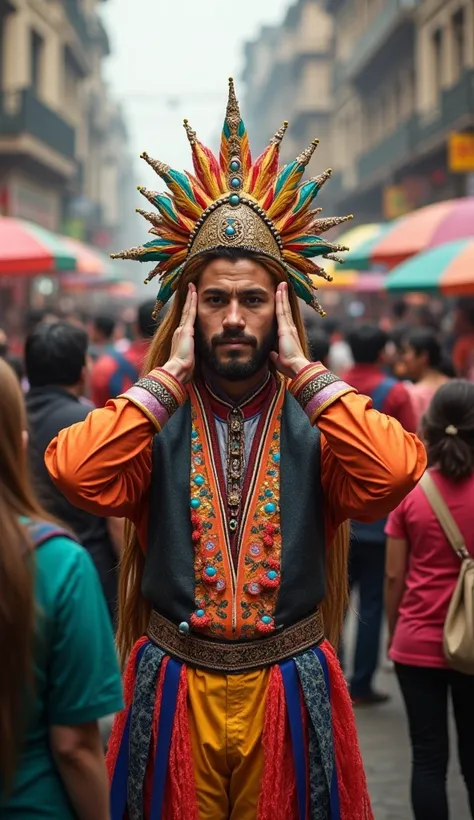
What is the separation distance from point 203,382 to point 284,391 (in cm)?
23

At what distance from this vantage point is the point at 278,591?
316 centimetres

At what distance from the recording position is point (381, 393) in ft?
22.6

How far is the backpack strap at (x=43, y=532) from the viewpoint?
2381mm

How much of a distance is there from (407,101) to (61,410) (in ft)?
93.0

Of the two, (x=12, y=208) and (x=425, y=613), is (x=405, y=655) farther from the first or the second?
(x=12, y=208)

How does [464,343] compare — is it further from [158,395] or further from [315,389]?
[158,395]

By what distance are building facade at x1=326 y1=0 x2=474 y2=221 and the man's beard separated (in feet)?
44.3

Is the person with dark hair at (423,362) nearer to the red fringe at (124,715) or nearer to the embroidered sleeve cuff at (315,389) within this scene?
the embroidered sleeve cuff at (315,389)

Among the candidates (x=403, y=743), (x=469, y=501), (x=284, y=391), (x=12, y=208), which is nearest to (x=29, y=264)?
(x=403, y=743)

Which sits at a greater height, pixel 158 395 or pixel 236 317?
pixel 236 317

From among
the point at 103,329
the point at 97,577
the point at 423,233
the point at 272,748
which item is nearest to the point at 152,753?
the point at 272,748

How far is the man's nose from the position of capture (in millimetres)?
3273

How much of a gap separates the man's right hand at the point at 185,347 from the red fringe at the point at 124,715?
2.43 feet

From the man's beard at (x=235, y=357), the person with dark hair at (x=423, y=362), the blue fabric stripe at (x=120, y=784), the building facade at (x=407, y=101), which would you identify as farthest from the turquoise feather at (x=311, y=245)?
the building facade at (x=407, y=101)
